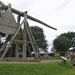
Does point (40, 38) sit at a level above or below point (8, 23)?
above

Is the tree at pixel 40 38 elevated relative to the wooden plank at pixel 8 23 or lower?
elevated

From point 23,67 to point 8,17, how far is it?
967 centimetres

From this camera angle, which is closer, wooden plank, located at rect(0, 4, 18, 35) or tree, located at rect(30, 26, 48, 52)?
wooden plank, located at rect(0, 4, 18, 35)

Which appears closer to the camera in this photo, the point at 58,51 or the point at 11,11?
the point at 11,11

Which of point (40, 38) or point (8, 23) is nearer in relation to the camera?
point (8, 23)

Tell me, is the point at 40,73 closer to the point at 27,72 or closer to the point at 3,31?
the point at 27,72

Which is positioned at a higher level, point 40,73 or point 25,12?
point 25,12

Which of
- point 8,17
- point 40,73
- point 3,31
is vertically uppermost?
point 8,17

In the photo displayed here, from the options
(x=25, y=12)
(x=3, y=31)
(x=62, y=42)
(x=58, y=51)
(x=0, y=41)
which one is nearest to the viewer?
(x=3, y=31)

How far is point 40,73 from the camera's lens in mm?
12469

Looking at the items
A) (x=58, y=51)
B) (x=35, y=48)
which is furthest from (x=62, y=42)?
(x=35, y=48)

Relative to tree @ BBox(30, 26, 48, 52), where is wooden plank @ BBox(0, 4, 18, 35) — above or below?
below

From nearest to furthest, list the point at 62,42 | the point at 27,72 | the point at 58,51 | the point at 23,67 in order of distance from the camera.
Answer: the point at 27,72
the point at 23,67
the point at 62,42
the point at 58,51

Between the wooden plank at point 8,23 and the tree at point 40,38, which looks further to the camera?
the tree at point 40,38
